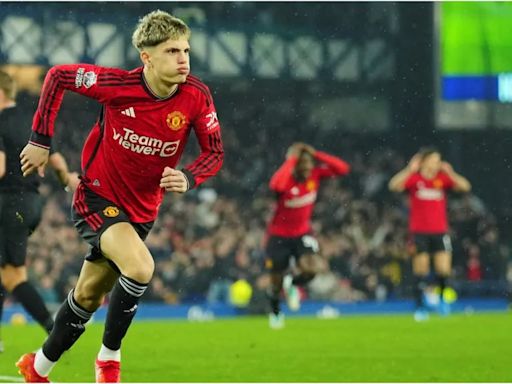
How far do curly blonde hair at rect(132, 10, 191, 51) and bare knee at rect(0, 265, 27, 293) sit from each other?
335 cm

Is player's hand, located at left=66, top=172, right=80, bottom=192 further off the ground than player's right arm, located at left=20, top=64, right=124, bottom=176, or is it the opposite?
player's right arm, located at left=20, top=64, right=124, bottom=176

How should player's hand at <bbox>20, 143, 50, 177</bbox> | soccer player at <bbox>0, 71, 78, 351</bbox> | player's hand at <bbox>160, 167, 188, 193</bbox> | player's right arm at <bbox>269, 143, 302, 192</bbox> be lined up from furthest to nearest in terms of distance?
player's right arm at <bbox>269, 143, 302, 192</bbox> < soccer player at <bbox>0, 71, 78, 351</bbox> < player's hand at <bbox>20, 143, 50, 177</bbox> < player's hand at <bbox>160, 167, 188, 193</bbox>

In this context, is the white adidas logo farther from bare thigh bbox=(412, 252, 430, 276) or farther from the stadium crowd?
the stadium crowd

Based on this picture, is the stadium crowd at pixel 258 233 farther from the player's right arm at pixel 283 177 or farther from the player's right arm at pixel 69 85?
the player's right arm at pixel 69 85

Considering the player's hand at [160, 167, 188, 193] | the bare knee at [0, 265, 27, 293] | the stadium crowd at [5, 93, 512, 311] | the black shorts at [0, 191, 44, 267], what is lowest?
the stadium crowd at [5, 93, 512, 311]

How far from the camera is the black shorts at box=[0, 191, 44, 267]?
9.21 m

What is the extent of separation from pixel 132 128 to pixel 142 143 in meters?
0.10

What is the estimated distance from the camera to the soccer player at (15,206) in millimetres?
8992

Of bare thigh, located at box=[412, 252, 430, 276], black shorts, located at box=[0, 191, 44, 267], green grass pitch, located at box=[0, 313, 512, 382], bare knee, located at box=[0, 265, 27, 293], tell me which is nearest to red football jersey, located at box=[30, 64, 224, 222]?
green grass pitch, located at box=[0, 313, 512, 382]

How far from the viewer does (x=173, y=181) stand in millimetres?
6254

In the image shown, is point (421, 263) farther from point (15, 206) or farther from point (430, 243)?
point (15, 206)

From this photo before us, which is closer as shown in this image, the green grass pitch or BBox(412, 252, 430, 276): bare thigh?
the green grass pitch

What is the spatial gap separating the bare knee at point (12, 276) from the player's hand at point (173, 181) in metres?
3.40

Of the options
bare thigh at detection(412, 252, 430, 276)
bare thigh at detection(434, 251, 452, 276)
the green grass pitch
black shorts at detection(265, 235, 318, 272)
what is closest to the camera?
the green grass pitch
